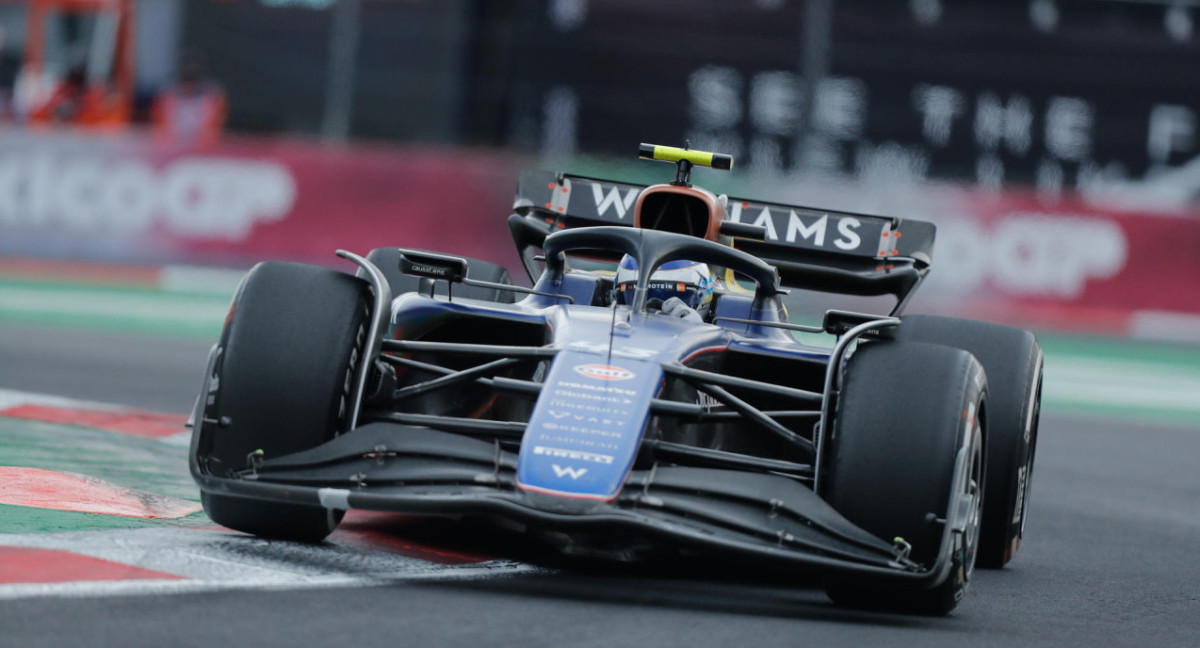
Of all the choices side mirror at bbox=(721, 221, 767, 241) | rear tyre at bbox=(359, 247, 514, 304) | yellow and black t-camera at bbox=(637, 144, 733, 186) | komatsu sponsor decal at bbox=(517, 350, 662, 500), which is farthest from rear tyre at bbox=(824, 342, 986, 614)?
rear tyre at bbox=(359, 247, 514, 304)

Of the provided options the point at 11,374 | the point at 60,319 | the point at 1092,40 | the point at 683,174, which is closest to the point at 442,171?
the point at 60,319

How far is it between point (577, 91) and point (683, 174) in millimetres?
11434

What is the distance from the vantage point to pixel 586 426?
4973 mm

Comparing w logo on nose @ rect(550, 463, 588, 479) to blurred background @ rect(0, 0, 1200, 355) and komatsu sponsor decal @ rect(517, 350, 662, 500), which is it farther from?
blurred background @ rect(0, 0, 1200, 355)

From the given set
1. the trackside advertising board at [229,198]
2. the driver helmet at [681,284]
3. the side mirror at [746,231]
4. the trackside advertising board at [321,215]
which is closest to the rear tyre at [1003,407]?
the side mirror at [746,231]

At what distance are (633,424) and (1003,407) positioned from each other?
1873mm

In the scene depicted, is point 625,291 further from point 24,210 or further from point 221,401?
point 24,210

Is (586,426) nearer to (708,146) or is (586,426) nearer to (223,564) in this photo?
(223,564)

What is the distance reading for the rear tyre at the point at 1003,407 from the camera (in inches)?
246

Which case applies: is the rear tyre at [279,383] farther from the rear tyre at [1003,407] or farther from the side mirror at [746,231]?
the rear tyre at [1003,407]

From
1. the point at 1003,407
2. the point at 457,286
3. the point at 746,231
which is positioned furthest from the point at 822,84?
the point at 1003,407

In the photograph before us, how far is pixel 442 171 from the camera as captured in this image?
57.9ft

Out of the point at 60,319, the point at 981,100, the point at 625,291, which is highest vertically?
the point at 981,100

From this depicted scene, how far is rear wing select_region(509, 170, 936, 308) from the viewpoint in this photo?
25.4ft
